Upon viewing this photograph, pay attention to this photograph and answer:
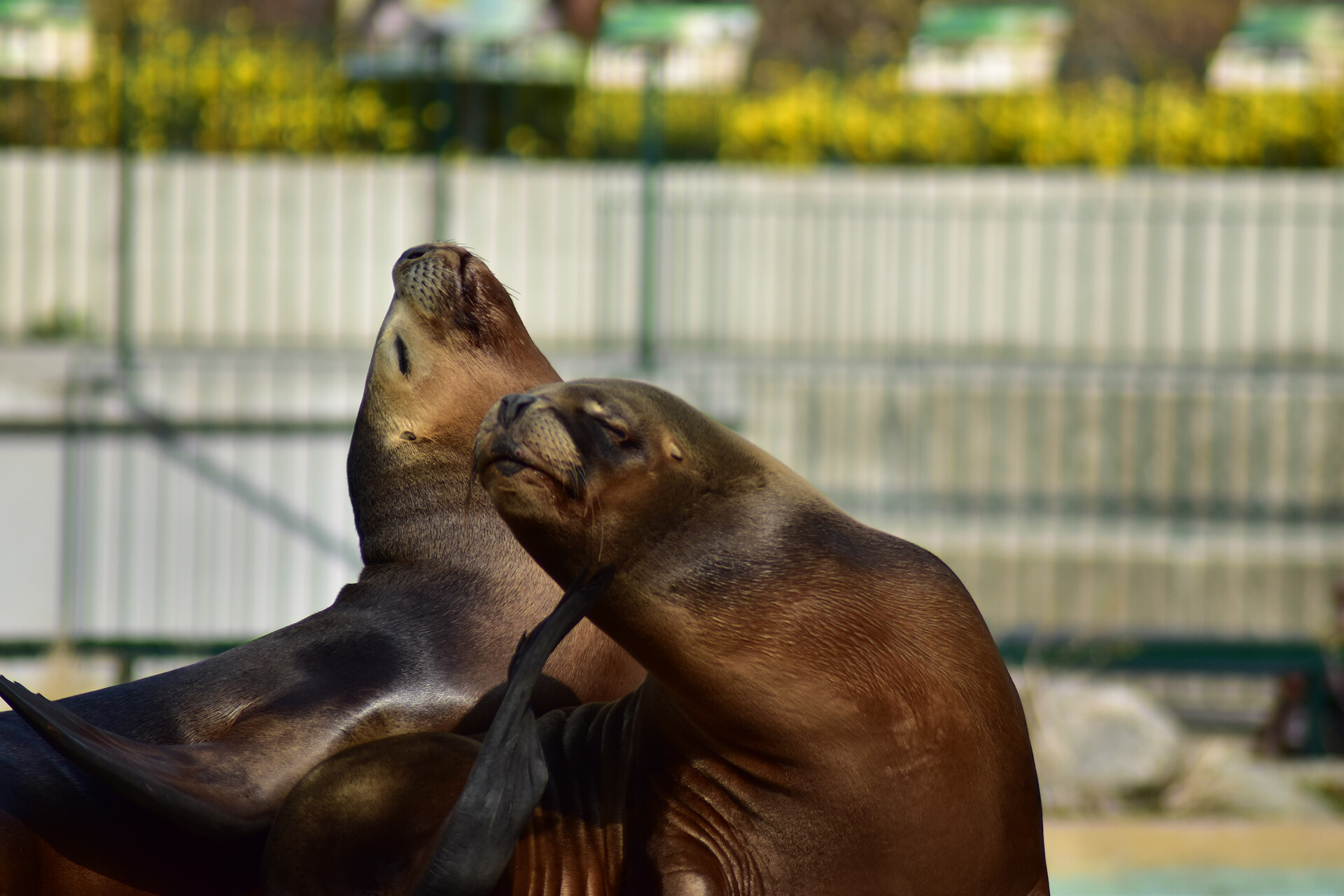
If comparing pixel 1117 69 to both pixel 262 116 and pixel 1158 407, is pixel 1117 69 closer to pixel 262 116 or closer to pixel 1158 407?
pixel 1158 407

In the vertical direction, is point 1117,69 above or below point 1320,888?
above

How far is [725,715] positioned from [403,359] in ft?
2.45

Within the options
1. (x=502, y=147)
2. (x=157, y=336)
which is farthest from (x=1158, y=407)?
(x=157, y=336)

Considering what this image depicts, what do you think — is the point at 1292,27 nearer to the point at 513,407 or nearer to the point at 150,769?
the point at 513,407

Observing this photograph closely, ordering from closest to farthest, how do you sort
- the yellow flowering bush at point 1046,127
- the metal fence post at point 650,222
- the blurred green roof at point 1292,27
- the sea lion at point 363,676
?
the sea lion at point 363,676, the metal fence post at point 650,222, the yellow flowering bush at point 1046,127, the blurred green roof at point 1292,27

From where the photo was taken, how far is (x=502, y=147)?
353 inches

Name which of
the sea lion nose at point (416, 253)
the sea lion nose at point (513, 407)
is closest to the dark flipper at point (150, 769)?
the sea lion nose at point (513, 407)

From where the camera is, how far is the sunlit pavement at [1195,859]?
529 centimetres

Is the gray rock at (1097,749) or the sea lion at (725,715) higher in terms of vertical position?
the sea lion at (725,715)

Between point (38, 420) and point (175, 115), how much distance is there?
86.7 inches

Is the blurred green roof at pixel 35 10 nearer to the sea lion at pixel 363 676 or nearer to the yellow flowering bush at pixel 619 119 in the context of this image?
the yellow flowering bush at pixel 619 119

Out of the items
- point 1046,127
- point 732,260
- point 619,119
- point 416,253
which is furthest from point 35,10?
point 416,253

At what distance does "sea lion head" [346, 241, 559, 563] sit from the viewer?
1.75 metres

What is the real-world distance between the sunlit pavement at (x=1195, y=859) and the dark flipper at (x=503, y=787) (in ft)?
14.7
